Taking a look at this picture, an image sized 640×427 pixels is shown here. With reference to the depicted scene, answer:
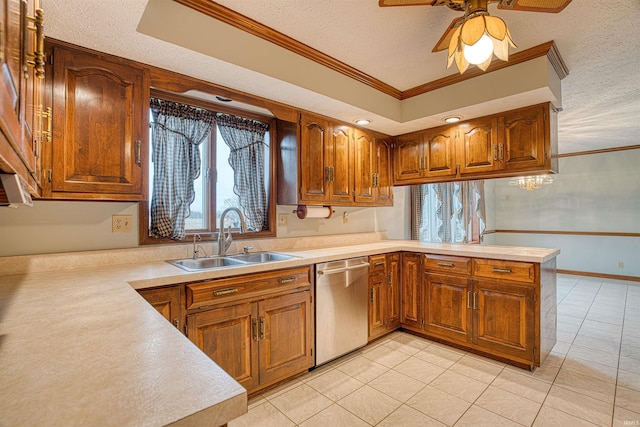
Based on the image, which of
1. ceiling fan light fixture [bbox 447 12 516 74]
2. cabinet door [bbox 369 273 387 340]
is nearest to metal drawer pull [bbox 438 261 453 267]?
cabinet door [bbox 369 273 387 340]

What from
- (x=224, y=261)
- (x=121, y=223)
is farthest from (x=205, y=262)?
(x=121, y=223)

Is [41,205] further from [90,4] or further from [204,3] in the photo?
[204,3]

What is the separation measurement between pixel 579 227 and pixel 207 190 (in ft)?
22.0

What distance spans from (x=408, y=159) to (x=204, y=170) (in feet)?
7.24

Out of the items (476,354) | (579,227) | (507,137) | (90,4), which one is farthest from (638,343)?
(90,4)

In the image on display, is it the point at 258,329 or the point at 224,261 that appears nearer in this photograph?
the point at 258,329

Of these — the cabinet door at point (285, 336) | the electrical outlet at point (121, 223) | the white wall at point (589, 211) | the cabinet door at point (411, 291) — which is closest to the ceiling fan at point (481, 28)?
the cabinet door at point (285, 336)

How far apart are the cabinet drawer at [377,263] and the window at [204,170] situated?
0.98 meters

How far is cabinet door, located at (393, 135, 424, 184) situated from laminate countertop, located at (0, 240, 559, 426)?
294 centimetres

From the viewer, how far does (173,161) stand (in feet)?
7.73

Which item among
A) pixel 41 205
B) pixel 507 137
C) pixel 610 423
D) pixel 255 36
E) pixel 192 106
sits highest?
pixel 255 36

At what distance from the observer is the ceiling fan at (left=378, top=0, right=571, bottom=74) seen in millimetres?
1488

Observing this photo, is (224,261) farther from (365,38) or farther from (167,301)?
(365,38)

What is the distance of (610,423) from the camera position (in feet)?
5.96
